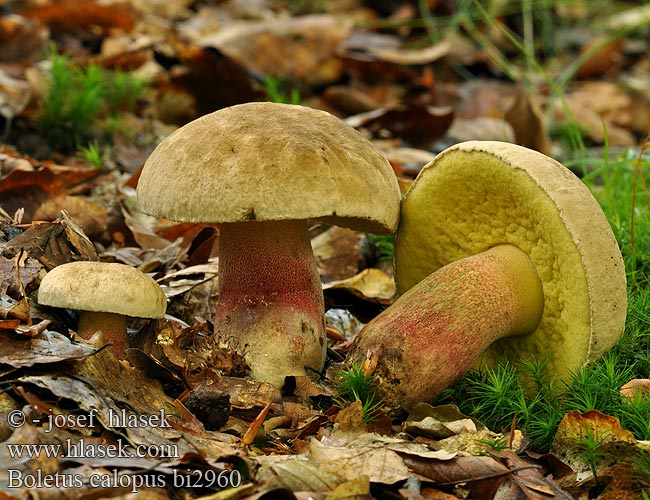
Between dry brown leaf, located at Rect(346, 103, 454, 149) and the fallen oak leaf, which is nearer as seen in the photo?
the fallen oak leaf

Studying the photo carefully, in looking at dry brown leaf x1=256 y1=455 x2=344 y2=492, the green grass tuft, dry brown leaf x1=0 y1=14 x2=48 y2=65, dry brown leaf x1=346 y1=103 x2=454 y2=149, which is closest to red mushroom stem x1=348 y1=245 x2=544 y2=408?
dry brown leaf x1=256 y1=455 x2=344 y2=492

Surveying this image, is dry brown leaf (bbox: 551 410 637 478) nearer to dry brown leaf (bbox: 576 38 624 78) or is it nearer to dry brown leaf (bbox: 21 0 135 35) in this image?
dry brown leaf (bbox: 21 0 135 35)

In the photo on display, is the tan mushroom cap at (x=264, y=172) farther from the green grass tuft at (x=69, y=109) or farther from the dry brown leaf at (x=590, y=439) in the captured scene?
the green grass tuft at (x=69, y=109)

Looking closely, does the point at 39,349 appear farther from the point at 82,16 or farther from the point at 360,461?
the point at 82,16

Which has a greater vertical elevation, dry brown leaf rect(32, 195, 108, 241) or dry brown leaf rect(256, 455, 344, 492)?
dry brown leaf rect(256, 455, 344, 492)

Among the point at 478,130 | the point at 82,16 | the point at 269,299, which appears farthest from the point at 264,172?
the point at 82,16

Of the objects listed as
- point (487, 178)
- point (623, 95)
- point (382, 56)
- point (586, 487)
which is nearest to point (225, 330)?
point (487, 178)

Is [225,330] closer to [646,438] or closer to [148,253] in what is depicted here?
[148,253]
